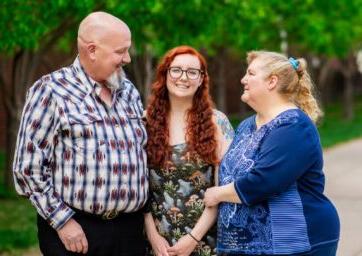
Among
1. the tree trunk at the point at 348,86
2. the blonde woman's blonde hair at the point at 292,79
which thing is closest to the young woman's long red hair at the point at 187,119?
the blonde woman's blonde hair at the point at 292,79

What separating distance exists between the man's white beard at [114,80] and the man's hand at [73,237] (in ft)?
2.10

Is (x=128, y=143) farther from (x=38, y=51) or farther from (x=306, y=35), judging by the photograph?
(x=306, y=35)

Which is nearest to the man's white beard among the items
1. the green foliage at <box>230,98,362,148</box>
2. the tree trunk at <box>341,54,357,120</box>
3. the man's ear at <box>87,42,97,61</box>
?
the man's ear at <box>87,42,97,61</box>

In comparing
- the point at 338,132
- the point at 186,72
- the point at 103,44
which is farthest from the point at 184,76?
the point at 338,132

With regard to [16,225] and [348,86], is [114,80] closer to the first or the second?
[16,225]

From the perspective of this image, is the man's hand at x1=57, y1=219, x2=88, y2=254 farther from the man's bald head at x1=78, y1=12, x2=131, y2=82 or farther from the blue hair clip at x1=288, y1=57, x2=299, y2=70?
the blue hair clip at x1=288, y1=57, x2=299, y2=70

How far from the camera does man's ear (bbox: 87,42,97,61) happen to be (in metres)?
3.41

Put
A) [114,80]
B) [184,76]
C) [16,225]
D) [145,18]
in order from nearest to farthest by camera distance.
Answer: [114,80], [184,76], [16,225], [145,18]

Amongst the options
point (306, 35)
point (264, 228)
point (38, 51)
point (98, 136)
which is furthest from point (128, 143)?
point (306, 35)

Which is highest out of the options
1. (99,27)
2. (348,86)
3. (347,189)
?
(99,27)

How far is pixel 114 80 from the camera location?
354 cm

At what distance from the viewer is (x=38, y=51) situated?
489 inches

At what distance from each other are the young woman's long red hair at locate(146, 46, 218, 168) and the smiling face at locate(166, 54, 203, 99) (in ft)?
0.10

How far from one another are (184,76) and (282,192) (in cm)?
81
